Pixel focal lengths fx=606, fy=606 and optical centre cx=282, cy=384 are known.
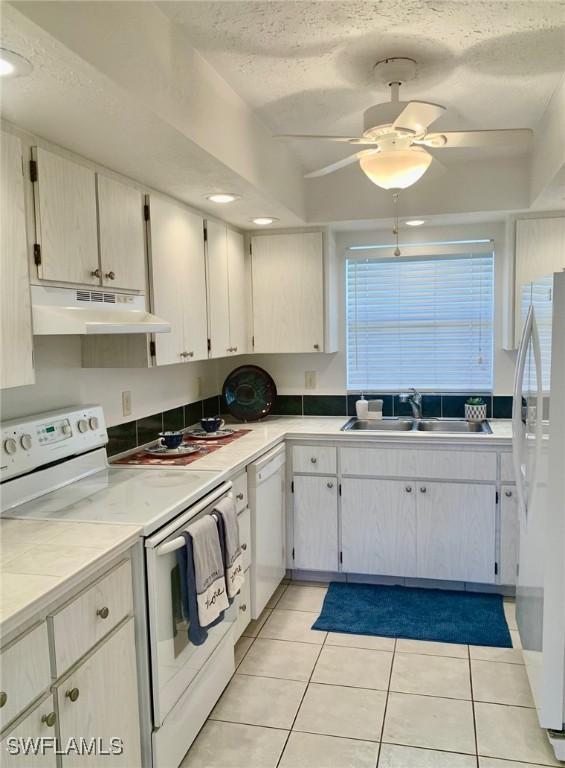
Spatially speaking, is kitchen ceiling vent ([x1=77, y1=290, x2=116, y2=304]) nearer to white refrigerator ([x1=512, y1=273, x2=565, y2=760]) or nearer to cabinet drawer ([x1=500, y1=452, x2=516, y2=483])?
white refrigerator ([x1=512, y1=273, x2=565, y2=760])

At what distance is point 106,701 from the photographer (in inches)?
67.5

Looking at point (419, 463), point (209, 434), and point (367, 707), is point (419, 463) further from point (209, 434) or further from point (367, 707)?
point (367, 707)

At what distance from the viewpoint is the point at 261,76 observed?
2342mm

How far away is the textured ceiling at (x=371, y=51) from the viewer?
74.4 inches

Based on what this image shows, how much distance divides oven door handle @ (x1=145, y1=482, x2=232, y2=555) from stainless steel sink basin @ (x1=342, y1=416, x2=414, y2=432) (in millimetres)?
1673

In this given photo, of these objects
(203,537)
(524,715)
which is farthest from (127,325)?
(524,715)

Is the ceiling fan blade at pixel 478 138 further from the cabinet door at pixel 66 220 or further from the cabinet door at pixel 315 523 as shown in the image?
the cabinet door at pixel 315 523

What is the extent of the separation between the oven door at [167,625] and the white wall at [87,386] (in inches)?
29.9

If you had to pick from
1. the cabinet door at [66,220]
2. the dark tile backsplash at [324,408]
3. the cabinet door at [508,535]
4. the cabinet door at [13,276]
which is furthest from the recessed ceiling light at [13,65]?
the cabinet door at [508,535]

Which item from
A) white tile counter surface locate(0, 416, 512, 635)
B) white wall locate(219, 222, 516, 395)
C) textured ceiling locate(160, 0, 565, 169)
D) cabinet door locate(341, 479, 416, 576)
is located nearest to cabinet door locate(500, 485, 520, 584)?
Result: cabinet door locate(341, 479, 416, 576)

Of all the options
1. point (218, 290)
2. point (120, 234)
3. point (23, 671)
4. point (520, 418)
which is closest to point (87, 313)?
point (120, 234)

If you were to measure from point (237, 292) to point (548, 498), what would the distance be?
227 cm

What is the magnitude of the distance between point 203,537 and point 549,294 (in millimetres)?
1490

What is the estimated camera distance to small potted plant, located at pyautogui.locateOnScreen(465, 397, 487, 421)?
3830 mm
